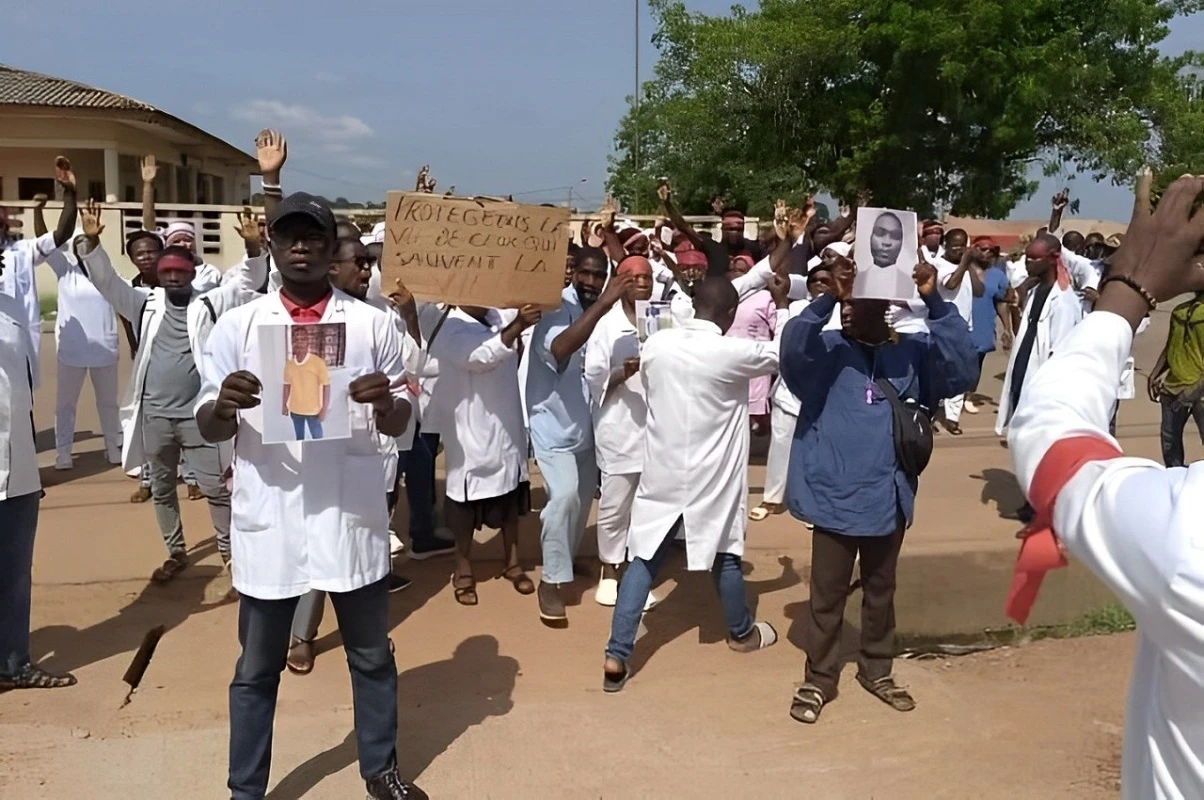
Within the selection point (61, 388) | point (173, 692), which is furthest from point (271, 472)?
point (61, 388)

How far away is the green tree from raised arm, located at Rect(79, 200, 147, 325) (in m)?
19.2

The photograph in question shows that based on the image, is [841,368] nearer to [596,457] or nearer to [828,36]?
[596,457]

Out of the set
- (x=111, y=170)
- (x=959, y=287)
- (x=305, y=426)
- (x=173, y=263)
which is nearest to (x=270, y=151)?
(x=305, y=426)

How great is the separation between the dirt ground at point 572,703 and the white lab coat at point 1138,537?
88.2 inches

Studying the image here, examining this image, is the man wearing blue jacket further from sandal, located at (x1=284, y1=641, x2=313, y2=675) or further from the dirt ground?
sandal, located at (x1=284, y1=641, x2=313, y2=675)

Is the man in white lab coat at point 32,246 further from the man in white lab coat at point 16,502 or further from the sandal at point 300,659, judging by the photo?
the sandal at point 300,659

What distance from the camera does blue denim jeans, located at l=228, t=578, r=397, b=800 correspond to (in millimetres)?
3320

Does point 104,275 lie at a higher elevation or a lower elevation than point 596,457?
higher

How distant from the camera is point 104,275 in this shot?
6445 millimetres

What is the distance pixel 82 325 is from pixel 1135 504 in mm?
8795

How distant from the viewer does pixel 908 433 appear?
13.5ft

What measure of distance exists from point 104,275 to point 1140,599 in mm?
6452

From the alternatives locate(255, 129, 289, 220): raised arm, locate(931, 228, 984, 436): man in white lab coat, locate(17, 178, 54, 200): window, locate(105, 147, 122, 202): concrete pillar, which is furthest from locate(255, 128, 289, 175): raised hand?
locate(17, 178, 54, 200): window

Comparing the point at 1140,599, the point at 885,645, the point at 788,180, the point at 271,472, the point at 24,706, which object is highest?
the point at 788,180
